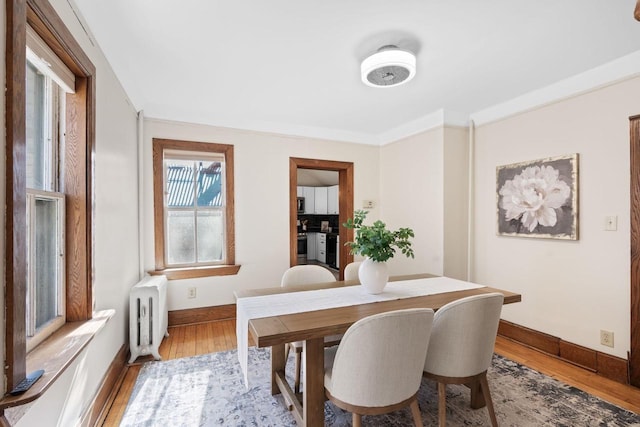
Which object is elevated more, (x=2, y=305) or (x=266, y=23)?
(x=266, y=23)

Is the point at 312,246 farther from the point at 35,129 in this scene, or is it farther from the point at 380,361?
the point at 35,129

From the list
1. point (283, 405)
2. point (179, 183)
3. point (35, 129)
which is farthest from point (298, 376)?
point (179, 183)

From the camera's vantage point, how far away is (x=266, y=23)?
1796mm

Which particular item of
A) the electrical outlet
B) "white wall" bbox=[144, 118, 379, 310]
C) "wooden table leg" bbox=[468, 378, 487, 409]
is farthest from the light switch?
"white wall" bbox=[144, 118, 379, 310]

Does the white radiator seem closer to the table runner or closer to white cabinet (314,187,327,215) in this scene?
the table runner

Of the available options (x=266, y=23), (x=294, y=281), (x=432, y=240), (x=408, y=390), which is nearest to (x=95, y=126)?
(x=266, y=23)

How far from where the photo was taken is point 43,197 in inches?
55.7

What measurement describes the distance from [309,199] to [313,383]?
611 centimetres

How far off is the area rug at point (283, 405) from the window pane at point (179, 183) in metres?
1.72

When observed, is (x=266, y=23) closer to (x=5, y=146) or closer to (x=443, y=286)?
(x=5, y=146)

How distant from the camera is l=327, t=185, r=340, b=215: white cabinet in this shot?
6.98 meters

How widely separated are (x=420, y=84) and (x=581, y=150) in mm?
1429

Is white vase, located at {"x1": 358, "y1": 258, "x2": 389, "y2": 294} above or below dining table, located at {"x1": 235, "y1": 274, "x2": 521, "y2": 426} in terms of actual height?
above

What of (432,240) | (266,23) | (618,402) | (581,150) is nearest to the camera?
(266,23)
